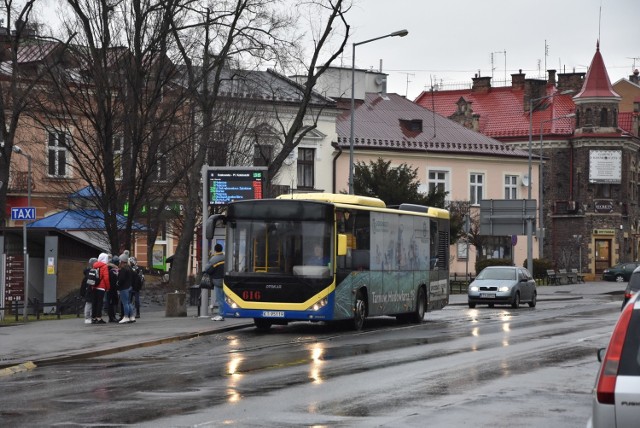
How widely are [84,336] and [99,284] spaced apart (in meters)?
3.89

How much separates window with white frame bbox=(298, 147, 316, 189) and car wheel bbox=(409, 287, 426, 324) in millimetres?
35830

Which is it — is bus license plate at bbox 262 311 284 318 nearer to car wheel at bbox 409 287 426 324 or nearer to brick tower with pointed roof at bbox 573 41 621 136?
car wheel at bbox 409 287 426 324

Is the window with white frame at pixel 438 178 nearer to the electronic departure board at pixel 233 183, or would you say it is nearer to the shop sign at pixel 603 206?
the shop sign at pixel 603 206

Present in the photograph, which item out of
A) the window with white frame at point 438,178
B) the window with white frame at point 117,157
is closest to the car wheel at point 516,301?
the window with white frame at point 117,157

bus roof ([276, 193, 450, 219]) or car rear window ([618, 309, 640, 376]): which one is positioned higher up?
bus roof ([276, 193, 450, 219])

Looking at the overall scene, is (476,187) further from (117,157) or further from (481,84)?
(117,157)

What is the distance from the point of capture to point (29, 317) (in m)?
34.1

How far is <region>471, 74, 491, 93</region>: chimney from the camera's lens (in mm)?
102812

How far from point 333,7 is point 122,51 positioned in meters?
10.9

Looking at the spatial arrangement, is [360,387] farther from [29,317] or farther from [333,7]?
[333,7]

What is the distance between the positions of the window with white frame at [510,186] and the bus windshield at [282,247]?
5392 centimetres

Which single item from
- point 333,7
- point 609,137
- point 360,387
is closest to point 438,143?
point 609,137

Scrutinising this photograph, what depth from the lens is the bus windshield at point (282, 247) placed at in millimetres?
27281

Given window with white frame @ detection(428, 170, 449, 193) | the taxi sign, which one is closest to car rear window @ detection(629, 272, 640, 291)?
the taxi sign
